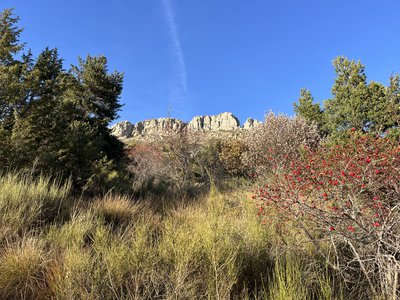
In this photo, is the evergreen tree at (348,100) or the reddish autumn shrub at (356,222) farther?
the evergreen tree at (348,100)

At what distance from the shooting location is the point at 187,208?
592 cm

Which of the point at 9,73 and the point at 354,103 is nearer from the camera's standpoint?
the point at 9,73

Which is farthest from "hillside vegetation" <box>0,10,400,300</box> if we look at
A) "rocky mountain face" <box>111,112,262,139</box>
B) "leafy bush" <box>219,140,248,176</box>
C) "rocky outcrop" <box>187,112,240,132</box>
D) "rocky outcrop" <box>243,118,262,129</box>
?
"rocky outcrop" <box>187,112,240,132</box>

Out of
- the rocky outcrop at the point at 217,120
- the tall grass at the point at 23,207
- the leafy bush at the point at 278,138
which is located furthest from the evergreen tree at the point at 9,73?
the rocky outcrop at the point at 217,120

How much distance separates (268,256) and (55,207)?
3.81 meters

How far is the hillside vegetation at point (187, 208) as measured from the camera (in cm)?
248

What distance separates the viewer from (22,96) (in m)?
8.84

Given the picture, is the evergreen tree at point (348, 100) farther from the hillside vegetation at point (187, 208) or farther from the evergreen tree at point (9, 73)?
the evergreen tree at point (9, 73)

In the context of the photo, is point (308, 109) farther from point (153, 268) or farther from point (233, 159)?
point (153, 268)

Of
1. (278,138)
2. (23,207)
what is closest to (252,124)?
(278,138)

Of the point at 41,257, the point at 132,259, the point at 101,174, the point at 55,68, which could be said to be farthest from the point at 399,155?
the point at 55,68

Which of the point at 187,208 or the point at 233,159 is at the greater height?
the point at 233,159

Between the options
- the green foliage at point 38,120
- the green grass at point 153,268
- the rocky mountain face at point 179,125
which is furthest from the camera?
the rocky mountain face at point 179,125

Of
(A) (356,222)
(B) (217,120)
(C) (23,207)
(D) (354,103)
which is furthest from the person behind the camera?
(B) (217,120)
